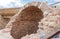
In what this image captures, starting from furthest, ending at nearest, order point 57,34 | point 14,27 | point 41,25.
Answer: point 14,27 < point 41,25 < point 57,34

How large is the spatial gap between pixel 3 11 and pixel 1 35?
2.79 m

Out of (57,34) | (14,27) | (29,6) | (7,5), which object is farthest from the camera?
(7,5)

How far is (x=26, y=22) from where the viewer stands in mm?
5508

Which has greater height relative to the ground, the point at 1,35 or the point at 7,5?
the point at 7,5

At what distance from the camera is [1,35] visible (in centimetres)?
545

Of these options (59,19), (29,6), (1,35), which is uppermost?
(29,6)

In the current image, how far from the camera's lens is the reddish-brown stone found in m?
5.29

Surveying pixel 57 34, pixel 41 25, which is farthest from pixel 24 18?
pixel 57 34

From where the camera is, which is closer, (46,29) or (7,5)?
(46,29)

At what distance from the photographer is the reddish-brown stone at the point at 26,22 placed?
5.29 meters

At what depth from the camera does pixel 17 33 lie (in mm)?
5309

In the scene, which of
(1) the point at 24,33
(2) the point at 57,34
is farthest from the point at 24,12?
(2) the point at 57,34

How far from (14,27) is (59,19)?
7.92ft

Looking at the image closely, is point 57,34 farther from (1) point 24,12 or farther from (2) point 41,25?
(1) point 24,12
